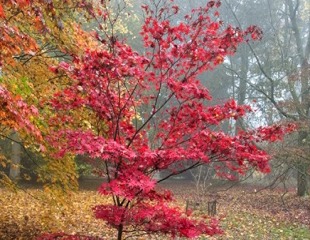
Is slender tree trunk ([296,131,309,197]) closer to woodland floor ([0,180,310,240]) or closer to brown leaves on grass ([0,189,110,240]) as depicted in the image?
woodland floor ([0,180,310,240])

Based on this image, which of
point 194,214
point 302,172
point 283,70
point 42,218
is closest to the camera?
point 42,218

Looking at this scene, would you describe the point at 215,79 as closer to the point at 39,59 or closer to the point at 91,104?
the point at 39,59

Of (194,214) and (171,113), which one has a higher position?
(171,113)

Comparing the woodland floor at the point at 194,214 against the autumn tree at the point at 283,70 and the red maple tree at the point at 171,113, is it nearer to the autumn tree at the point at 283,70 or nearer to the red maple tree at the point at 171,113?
the autumn tree at the point at 283,70

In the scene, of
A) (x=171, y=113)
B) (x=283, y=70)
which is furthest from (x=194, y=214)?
(x=283, y=70)

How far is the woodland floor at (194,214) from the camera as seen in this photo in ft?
23.6

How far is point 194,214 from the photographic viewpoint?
10492mm

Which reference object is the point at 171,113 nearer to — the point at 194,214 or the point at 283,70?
the point at 194,214

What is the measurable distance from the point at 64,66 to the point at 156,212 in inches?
77.9

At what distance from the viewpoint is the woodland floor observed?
23.6 ft

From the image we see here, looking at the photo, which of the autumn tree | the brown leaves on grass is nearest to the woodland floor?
the brown leaves on grass

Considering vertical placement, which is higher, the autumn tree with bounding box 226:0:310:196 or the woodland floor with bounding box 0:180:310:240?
the autumn tree with bounding box 226:0:310:196

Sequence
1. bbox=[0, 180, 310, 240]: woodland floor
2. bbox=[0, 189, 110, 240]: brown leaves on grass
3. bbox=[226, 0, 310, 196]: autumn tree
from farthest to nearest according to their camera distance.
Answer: bbox=[226, 0, 310, 196]: autumn tree < bbox=[0, 180, 310, 240]: woodland floor < bbox=[0, 189, 110, 240]: brown leaves on grass

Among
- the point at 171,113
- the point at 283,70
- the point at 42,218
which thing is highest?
the point at 283,70
